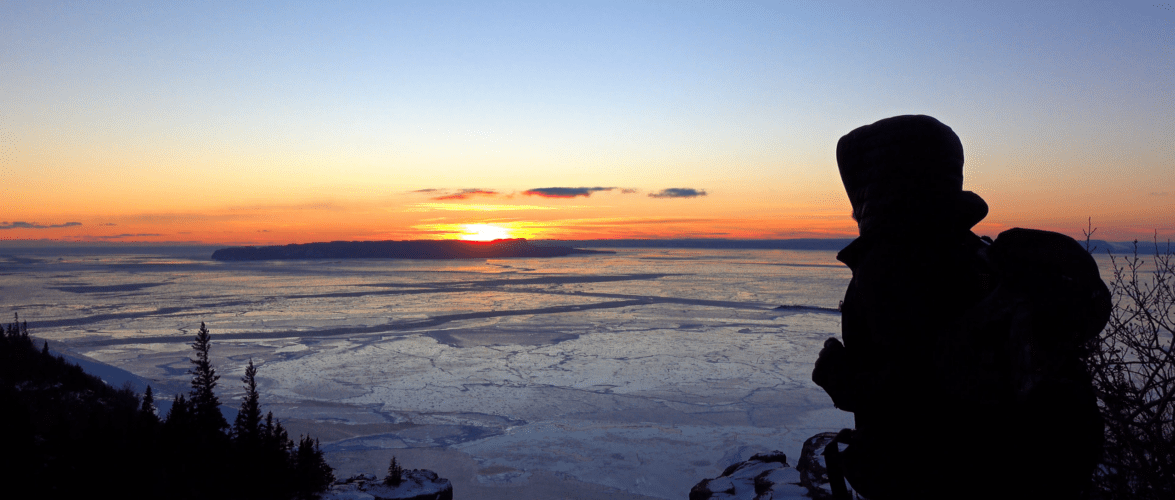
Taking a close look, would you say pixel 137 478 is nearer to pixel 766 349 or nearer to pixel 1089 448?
pixel 1089 448

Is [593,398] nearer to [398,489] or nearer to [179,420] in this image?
[398,489]

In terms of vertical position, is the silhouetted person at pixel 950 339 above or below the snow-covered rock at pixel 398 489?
above

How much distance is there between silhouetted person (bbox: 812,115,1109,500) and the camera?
6.84 feet

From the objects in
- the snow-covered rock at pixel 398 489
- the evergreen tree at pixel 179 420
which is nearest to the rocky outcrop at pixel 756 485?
the snow-covered rock at pixel 398 489

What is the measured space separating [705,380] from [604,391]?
2.58m

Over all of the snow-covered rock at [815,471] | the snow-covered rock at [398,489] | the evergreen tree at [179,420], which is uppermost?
the evergreen tree at [179,420]

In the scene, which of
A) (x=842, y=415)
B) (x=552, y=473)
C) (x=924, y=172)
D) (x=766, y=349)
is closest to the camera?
(x=924, y=172)

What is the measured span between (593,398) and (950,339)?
12.1m

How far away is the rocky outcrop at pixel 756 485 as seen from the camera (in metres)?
7.11

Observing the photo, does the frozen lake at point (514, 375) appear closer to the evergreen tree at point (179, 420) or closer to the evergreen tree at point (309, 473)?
the evergreen tree at point (309, 473)

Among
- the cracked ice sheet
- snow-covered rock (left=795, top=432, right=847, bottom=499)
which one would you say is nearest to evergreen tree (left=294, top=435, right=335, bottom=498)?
the cracked ice sheet

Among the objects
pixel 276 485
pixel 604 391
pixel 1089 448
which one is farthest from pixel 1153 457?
pixel 604 391

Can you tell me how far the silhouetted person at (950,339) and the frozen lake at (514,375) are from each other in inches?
277

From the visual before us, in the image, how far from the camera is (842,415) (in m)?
12.8
